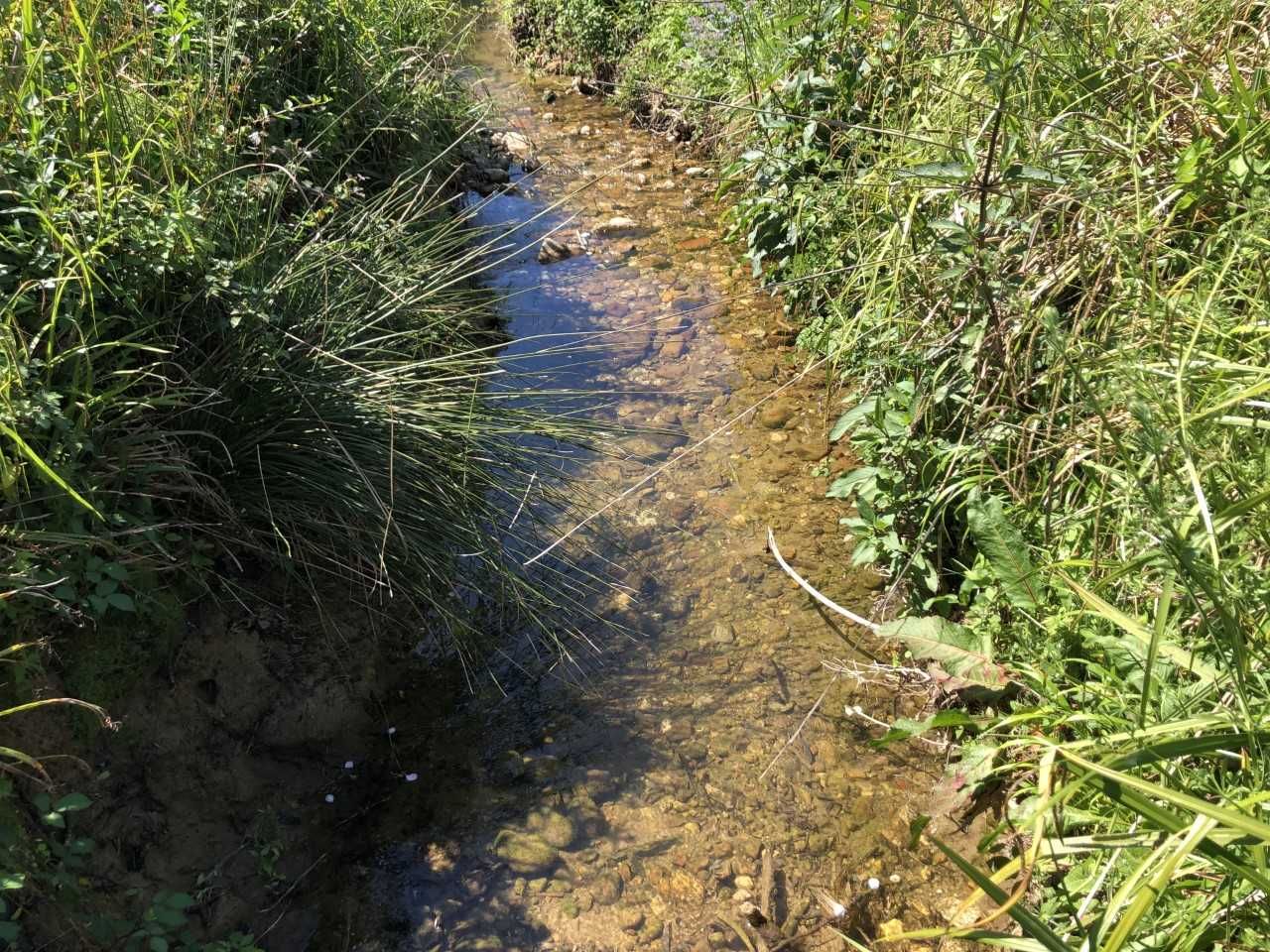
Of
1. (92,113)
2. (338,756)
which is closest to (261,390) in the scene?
A: (92,113)

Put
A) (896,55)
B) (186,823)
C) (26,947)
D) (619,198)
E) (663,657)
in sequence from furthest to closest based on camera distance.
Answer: (619,198), (896,55), (663,657), (186,823), (26,947)

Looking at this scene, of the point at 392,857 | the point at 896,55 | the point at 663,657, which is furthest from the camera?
the point at 896,55

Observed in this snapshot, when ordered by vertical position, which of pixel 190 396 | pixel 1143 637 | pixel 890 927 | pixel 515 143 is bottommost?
pixel 890 927

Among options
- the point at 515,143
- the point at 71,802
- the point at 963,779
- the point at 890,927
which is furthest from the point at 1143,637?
the point at 515,143

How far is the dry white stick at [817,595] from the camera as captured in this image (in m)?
2.84

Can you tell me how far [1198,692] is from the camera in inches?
73.5

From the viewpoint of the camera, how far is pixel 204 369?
94.5 inches

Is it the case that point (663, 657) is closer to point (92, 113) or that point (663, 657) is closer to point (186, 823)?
point (186, 823)

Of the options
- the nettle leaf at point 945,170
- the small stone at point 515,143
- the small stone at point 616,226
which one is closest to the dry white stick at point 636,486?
the nettle leaf at point 945,170

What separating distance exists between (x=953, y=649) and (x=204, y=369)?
203 centimetres

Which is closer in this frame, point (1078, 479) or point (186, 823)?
point (186, 823)

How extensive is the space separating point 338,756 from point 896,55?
3569 millimetres

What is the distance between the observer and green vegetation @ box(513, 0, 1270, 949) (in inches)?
67.4

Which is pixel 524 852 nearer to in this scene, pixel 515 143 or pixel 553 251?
pixel 553 251
